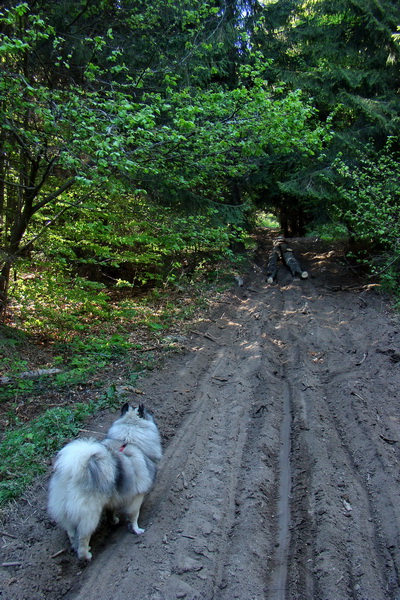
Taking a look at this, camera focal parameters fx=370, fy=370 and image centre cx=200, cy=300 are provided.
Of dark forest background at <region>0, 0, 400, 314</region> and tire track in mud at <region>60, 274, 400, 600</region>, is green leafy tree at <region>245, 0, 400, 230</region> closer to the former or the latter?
dark forest background at <region>0, 0, 400, 314</region>

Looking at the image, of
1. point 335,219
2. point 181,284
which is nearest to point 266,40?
point 335,219

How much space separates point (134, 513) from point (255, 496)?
1.37 meters

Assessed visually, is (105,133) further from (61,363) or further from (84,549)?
(84,549)

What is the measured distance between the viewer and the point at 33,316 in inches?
302

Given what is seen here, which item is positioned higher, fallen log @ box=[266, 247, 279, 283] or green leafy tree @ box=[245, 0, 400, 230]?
green leafy tree @ box=[245, 0, 400, 230]

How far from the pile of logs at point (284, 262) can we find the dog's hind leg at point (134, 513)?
12175 mm

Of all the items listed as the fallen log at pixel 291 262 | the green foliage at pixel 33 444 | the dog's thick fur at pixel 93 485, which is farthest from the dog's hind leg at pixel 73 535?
the fallen log at pixel 291 262

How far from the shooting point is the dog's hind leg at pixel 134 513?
3664mm

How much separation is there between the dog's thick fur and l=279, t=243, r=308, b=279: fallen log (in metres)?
12.4

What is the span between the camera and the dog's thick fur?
10.5 feet

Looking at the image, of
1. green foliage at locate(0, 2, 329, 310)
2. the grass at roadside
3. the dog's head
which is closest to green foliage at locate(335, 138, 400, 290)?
green foliage at locate(0, 2, 329, 310)

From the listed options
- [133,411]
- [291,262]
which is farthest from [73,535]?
[291,262]

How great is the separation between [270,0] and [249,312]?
13.3 m

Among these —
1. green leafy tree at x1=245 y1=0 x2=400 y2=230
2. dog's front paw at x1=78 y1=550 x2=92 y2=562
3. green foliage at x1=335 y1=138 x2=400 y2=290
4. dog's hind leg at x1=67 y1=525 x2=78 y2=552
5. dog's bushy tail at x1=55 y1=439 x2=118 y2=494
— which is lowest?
dog's front paw at x1=78 y1=550 x2=92 y2=562
